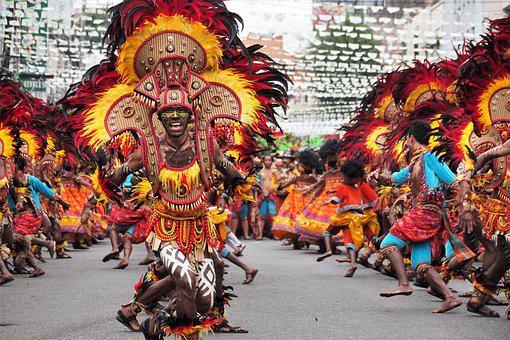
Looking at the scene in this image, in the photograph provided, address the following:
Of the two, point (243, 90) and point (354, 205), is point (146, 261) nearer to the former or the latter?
point (354, 205)

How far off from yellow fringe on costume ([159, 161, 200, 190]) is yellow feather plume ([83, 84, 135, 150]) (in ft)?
2.64

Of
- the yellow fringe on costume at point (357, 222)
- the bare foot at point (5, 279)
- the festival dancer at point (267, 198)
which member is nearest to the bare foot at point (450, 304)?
the yellow fringe on costume at point (357, 222)

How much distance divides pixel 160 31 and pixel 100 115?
2.88ft

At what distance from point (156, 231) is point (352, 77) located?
1235 inches

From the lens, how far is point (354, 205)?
15.8m

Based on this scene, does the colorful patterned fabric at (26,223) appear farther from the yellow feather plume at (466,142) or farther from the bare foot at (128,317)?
the yellow feather plume at (466,142)

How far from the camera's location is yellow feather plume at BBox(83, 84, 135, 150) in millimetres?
8250

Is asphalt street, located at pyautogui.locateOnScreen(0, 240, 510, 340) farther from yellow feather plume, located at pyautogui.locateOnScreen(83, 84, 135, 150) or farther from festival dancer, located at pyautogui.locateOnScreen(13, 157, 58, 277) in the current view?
yellow feather plume, located at pyautogui.locateOnScreen(83, 84, 135, 150)

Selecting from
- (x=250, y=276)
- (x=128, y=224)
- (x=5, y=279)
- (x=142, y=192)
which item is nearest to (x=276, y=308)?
(x=250, y=276)

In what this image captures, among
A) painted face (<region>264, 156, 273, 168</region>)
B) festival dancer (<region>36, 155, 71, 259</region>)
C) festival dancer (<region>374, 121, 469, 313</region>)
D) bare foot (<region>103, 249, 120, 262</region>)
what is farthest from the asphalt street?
painted face (<region>264, 156, 273, 168</region>)

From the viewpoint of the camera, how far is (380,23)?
99.8 ft

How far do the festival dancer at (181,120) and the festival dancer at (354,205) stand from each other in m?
6.30

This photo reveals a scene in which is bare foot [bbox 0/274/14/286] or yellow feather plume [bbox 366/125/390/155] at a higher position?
yellow feather plume [bbox 366/125/390/155]

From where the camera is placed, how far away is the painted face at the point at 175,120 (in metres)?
7.70
